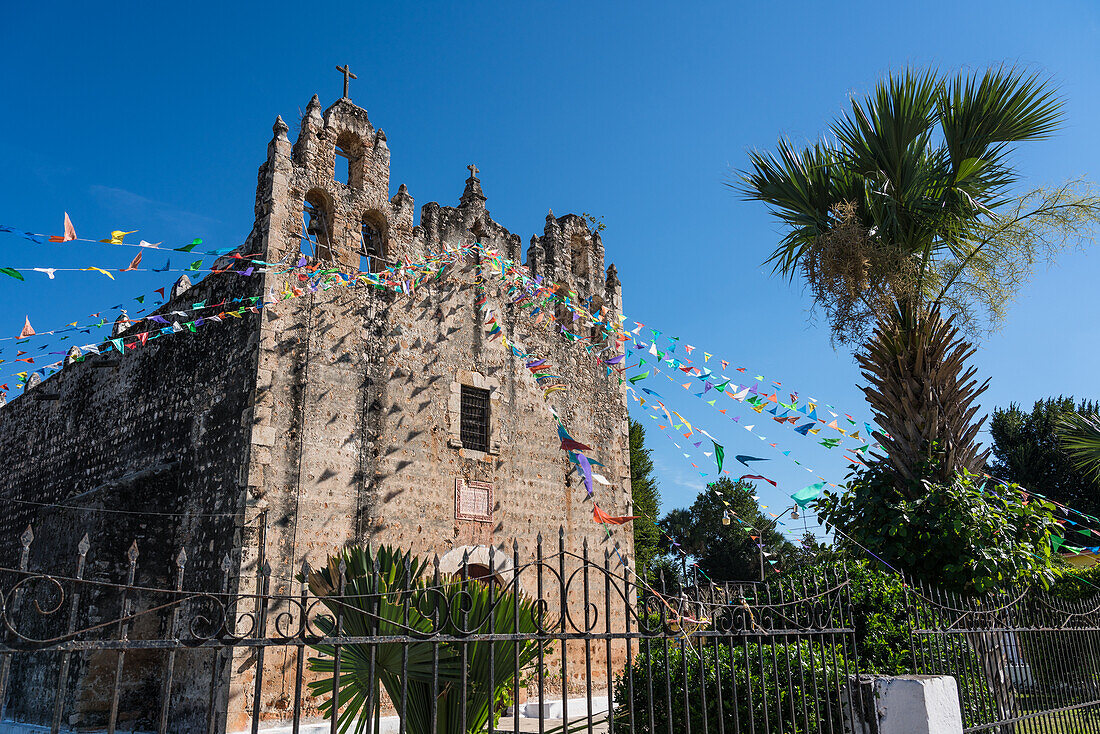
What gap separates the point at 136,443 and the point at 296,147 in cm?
479

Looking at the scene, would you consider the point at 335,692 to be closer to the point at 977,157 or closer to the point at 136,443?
the point at 977,157

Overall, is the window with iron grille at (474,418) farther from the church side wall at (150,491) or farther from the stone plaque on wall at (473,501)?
the church side wall at (150,491)

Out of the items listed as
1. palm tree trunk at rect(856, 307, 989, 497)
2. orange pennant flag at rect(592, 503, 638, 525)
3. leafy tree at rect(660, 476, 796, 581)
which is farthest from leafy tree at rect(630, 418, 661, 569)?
palm tree trunk at rect(856, 307, 989, 497)

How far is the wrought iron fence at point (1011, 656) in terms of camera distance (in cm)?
516

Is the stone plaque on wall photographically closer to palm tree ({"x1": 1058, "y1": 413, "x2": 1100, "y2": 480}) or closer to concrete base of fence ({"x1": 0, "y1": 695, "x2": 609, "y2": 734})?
concrete base of fence ({"x1": 0, "y1": 695, "x2": 609, "y2": 734})

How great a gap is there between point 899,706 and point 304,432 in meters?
7.27

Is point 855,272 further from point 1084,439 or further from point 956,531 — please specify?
point 1084,439

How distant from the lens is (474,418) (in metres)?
11.4

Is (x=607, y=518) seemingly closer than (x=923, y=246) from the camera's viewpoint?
No

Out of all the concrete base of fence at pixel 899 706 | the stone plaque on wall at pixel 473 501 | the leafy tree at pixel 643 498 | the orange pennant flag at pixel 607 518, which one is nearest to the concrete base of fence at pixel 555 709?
the stone plaque on wall at pixel 473 501

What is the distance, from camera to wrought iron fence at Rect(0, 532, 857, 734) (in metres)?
2.71

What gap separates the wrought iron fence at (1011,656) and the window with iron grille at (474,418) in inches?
250

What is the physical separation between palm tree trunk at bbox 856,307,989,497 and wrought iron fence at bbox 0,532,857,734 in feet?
6.17

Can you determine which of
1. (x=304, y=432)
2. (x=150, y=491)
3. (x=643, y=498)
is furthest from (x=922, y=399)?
(x=643, y=498)
